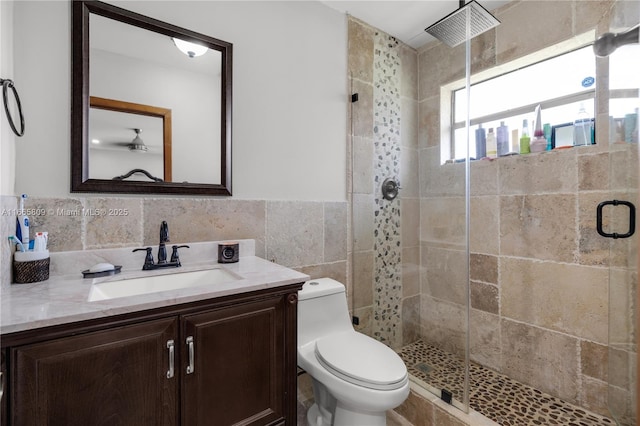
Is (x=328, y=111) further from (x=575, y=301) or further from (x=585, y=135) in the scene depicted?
(x=575, y=301)

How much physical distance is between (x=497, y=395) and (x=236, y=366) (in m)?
1.67

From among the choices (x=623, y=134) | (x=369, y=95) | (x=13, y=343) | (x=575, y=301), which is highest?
(x=369, y=95)

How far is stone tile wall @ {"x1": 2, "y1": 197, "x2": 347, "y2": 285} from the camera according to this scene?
1.22 meters

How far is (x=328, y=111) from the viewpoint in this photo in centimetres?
200

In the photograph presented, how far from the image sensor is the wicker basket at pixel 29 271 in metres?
1.06

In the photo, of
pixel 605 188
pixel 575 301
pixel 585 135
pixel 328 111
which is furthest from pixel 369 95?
pixel 575 301

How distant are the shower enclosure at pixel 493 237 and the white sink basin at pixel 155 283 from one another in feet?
3.51

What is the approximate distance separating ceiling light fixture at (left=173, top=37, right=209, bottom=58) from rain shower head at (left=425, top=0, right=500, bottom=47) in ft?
4.41

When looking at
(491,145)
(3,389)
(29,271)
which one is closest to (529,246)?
(491,145)

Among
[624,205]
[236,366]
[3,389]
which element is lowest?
[236,366]

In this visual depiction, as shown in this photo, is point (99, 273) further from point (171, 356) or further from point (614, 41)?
point (614, 41)

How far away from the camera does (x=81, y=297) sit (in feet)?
3.05

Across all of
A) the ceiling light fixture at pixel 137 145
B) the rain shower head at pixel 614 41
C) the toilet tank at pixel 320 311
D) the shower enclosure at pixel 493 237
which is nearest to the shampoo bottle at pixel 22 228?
the ceiling light fixture at pixel 137 145

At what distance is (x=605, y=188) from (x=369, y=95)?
5.00 ft
